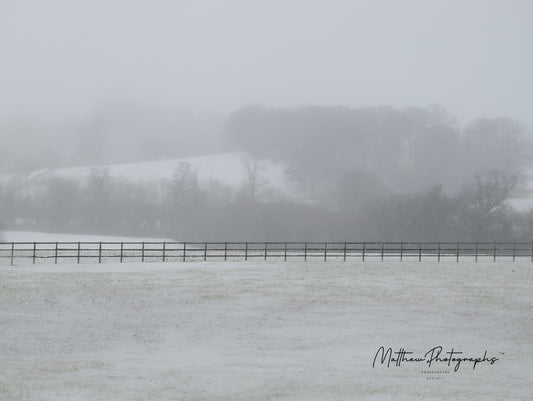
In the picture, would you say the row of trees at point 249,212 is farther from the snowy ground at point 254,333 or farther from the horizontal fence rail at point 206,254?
the snowy ground at point 254,333

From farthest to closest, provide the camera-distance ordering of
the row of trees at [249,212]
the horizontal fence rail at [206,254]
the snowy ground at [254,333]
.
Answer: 1. the row of trees at [249,212]
2. the horizontal fence rail at [206,254]
3. the snowy ground at [254,333]

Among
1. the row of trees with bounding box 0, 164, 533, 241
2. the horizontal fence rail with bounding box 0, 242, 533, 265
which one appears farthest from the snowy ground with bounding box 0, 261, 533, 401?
the row of trees with bounding box 0, 164, 533, 241

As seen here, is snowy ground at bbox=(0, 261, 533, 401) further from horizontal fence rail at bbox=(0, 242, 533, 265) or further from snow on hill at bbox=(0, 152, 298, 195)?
snow on hill at bbox=(0, 152, 298, 195)

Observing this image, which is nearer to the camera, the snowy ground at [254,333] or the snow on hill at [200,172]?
the snowy ground at [254,333]

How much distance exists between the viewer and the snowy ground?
15.1 m

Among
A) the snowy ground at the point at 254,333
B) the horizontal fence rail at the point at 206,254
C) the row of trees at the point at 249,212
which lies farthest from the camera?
the row of trees at the point at 249,212

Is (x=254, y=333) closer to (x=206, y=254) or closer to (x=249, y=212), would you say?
(x=206, y=254)

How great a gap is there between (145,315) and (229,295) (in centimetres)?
468

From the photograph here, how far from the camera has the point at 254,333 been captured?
21047 millimetres

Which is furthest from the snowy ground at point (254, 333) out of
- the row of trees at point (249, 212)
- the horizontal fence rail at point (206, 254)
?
the row of trees at point (249, 212)

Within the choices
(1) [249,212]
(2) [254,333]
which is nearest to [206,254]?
(2) [254,333]

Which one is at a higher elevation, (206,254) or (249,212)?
(249,212)

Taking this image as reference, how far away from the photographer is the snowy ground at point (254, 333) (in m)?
15.1

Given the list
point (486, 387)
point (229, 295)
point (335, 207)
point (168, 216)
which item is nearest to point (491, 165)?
point (335, 207)
